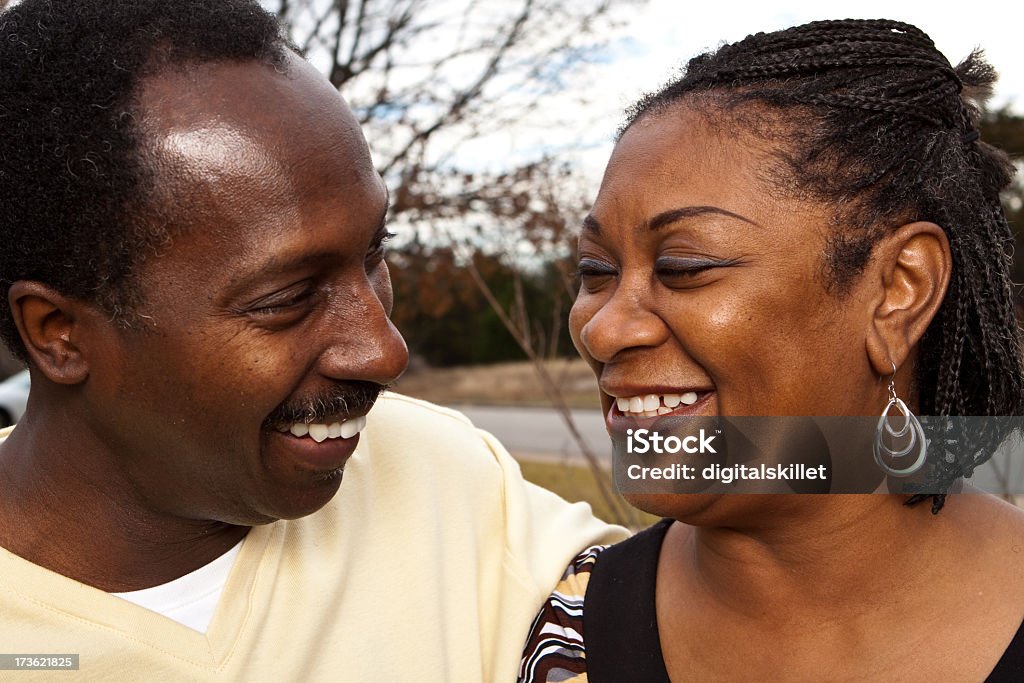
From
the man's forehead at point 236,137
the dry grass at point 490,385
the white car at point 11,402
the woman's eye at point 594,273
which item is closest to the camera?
the man's forehead at point 236,137

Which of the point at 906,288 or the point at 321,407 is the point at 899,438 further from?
the point at 321,407

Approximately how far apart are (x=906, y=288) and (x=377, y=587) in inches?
51.1

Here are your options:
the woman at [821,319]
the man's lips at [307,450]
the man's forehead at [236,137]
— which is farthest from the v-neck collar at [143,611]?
the man's forehead at [236,137]

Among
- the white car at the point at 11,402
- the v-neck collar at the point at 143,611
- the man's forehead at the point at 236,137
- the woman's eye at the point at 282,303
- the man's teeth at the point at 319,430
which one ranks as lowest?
the white car at the point at 11,402

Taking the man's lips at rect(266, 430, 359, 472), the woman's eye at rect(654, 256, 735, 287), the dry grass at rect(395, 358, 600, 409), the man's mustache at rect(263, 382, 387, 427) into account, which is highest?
the woman's eye at rect(654, 256, 735, 287)

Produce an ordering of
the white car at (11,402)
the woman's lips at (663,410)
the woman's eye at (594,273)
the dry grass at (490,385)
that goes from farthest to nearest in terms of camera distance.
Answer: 1. the dry grass at (490,385)
2. the white car at (11,402)
3. the woman's eye at (594,273)
4. the woman's lips at (663,410)

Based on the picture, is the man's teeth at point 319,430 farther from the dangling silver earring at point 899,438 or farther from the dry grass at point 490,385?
the dry grass at point 490,385

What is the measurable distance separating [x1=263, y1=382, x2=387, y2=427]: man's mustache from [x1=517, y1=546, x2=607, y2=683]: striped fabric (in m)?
0.71

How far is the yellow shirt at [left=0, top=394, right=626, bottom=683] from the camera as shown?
1.87 metres

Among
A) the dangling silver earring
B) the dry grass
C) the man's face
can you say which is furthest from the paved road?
the man's face

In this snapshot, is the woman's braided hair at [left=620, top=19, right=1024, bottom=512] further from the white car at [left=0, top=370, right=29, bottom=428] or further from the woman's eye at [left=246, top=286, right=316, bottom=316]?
the white car at [left=0, top=370, right=29, bottom=428]

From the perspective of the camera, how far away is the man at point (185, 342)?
1.81 meters

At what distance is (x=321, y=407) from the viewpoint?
1880 mm

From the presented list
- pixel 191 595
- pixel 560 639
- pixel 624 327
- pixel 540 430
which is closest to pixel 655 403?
pixel 624 327
